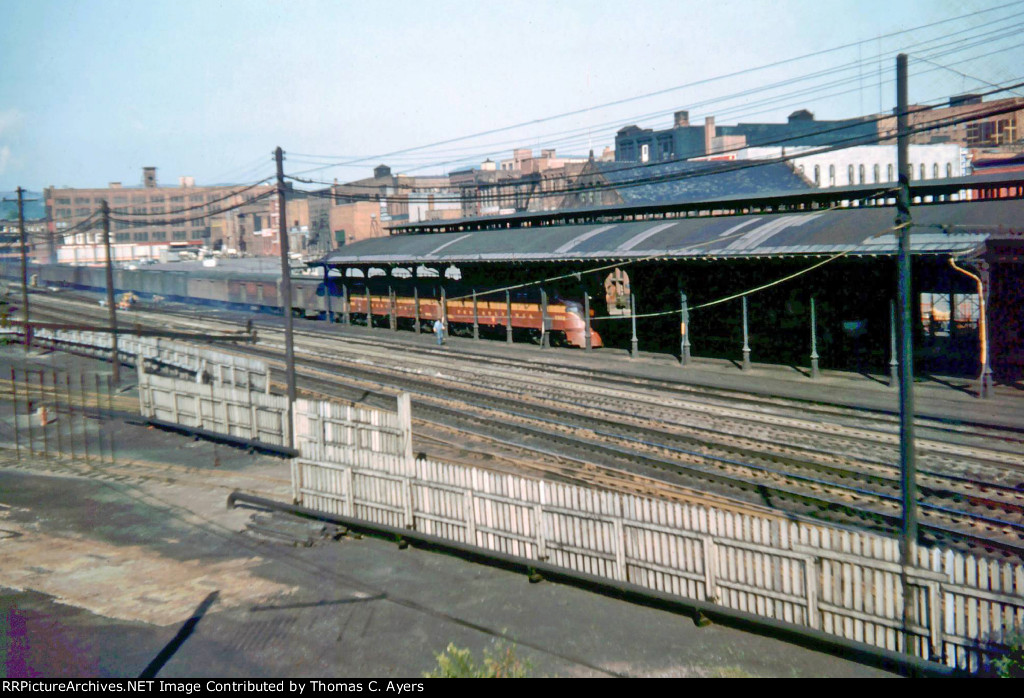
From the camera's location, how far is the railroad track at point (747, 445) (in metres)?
15.5

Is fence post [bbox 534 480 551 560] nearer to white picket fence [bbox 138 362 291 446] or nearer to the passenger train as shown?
white picket fence [bbox 138 362 291 446]

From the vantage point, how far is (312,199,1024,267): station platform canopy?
974 inches

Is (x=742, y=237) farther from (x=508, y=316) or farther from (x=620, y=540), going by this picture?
(x=620, y=540)

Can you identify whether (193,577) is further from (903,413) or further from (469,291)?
(469,291)

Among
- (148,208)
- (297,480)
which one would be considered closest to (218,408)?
(297,480)

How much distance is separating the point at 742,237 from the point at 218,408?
19405 millimetres

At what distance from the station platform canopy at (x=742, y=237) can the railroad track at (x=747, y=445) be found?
5289mm

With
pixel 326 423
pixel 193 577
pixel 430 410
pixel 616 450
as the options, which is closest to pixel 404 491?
pixel 326 423

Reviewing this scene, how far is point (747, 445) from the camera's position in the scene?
2016cm

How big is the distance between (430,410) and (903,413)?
1684 cm

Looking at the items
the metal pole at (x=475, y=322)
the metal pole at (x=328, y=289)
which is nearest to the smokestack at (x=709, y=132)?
the metal pole at (x=328, y=289)

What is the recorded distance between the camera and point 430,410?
25938 mm

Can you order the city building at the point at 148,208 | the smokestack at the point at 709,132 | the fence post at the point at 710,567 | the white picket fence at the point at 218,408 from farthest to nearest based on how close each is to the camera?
the city building at the point at 148,208 < the smokestack at the point at 709,132 < the white picket fence at the point at 218,408 < the fence post at the point at 710,567

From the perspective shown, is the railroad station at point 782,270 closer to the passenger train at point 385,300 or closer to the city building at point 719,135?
the passenger train at point 385,300
